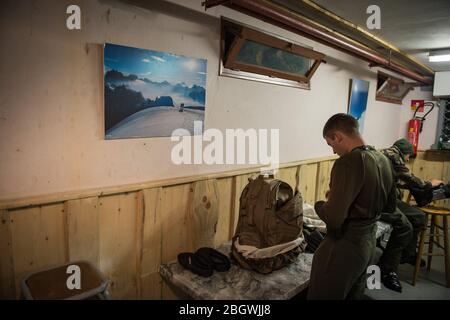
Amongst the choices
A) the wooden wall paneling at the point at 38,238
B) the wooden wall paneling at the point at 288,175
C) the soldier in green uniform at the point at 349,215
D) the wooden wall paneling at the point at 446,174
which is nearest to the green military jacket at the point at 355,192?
the soldier in green uniform at the point at 349,215

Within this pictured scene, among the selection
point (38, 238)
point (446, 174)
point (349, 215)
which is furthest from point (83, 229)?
point (446, 174)

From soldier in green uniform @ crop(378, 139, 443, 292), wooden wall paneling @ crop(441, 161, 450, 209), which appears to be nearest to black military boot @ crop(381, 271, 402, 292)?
soldier in green uniform @ crop(378, 139, 443, 292)

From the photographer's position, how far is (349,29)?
3.13m

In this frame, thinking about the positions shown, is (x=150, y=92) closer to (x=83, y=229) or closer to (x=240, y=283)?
(x=83, y=229)

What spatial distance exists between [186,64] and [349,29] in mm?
1988

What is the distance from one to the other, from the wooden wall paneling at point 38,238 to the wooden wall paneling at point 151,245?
1.70 ft

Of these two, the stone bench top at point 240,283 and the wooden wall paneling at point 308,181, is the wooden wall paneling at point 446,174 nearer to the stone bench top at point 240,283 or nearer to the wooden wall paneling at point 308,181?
the wooden wall paneling at point 308,181

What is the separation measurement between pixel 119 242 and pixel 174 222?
1.41 ft

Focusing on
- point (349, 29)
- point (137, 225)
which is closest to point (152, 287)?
point (137, 225)

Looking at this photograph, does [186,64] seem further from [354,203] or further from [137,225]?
[354,203]

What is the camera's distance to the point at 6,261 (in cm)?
156

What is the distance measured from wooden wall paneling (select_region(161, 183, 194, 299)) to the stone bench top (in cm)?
14

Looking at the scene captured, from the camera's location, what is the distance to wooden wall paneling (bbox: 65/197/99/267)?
5.71ft

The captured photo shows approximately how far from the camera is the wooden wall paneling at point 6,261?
1523 millimetres
